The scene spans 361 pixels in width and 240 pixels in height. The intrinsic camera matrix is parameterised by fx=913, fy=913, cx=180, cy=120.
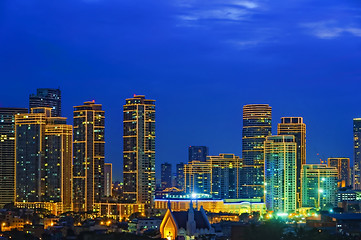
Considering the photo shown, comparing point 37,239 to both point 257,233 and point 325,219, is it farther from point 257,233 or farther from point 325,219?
point 257,233

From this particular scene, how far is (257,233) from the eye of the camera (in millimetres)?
42875

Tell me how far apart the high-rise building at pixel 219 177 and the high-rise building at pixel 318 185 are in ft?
61.8

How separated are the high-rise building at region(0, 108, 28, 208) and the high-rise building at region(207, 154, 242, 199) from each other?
37.6 metres

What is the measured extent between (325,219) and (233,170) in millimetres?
77174

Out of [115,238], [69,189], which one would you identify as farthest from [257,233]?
[69,189]

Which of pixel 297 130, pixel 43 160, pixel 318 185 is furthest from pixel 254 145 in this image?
pixel 43 160

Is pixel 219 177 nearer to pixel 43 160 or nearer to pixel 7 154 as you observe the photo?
pixel 43 160

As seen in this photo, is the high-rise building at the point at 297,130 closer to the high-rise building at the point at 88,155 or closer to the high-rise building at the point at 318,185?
the high-rise building at the point at 318,185

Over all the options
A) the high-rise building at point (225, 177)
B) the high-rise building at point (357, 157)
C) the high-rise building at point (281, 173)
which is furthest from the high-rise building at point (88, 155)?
the high-rise building at point (357, 157)

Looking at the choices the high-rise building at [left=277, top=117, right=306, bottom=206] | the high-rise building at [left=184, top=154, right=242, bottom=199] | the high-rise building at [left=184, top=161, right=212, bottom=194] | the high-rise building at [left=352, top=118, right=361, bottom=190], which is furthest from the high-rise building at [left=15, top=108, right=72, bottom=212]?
the high-rise building at [left=352, top=118, right=361, bottom=190]

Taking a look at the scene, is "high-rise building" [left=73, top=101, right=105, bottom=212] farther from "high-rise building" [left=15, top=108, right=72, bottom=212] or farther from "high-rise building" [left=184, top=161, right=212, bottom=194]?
"high-rise building" [left=184, top=161, right=212, bottom=194]

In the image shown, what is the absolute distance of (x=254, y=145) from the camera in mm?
173750

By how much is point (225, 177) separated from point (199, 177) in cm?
556

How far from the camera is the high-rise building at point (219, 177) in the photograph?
171125 millimetres
